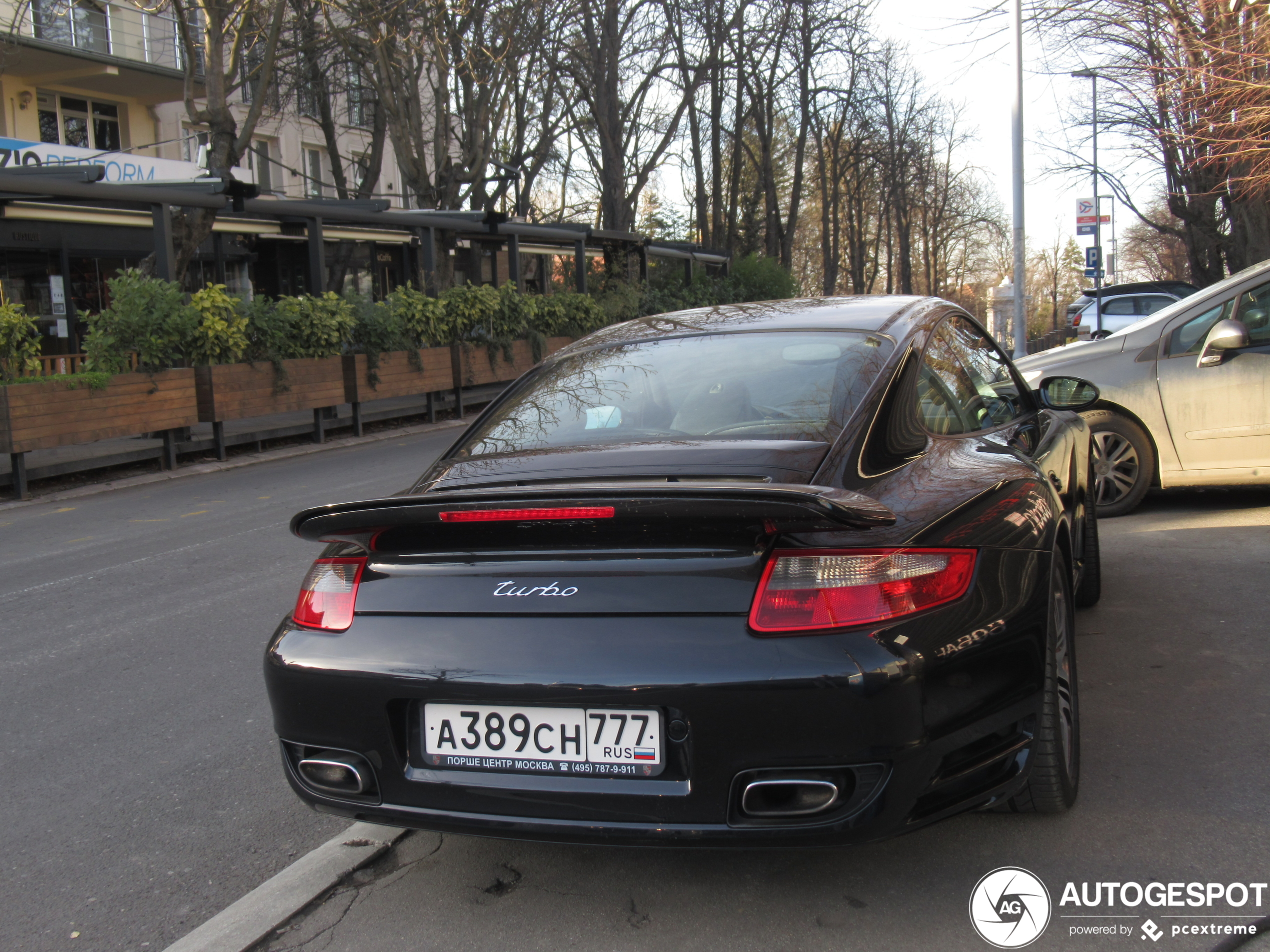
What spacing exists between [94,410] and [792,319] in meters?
10.0

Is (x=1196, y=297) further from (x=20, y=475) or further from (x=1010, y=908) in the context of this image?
(x=20, y=475)

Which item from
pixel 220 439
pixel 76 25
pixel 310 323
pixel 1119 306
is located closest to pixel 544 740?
pixel 220 439

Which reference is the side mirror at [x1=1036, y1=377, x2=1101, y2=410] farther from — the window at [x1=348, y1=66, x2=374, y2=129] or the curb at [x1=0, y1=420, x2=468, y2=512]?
the window at [x1=348, y1=66, x2=374, y2=129]

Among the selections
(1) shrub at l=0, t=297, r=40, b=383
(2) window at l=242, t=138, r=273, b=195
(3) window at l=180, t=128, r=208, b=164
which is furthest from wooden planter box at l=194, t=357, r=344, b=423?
(2) window at l=242, t=138, r=273, b=195

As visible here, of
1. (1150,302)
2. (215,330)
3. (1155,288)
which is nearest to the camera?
(215,330)

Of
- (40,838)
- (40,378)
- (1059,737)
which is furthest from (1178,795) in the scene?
(40,378)

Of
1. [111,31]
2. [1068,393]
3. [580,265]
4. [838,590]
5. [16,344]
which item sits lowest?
[838,590]

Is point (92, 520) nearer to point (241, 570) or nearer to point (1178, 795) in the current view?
point (241, 570)

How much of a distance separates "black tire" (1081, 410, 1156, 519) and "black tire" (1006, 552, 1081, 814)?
4.62 metres

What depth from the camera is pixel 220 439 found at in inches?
530

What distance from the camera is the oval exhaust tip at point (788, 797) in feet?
8.00

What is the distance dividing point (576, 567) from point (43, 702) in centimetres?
328

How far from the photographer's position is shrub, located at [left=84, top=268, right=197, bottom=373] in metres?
12.3

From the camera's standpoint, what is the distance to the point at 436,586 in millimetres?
2689
